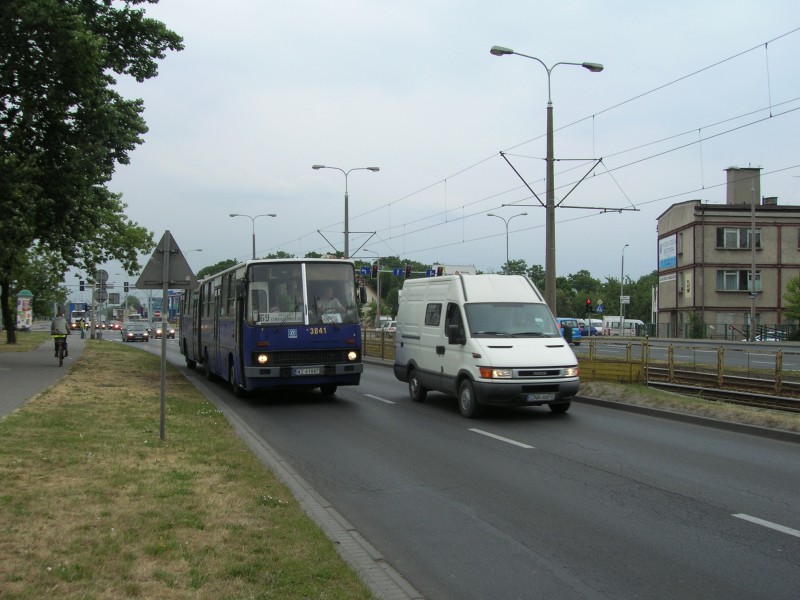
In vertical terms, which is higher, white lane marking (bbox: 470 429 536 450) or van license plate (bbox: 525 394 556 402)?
van license plate (bbox: 525 394 556 402)

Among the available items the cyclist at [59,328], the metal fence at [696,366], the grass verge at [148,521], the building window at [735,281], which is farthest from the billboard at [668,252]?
the grass verge at [148,521]

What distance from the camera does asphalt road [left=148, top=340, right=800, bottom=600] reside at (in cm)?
509

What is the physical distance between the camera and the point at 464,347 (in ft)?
42.9

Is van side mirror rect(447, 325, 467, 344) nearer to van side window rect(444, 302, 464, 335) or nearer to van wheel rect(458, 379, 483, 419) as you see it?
van side window rect(444, 302, 464, 335)

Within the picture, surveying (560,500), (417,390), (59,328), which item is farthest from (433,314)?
(59,328)

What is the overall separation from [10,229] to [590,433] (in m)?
17.7

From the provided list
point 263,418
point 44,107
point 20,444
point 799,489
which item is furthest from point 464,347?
point 44,107

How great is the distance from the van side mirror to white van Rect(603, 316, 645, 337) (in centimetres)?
5281

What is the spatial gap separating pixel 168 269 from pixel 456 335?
5391 millimetres

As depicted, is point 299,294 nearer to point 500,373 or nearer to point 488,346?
point 488,346

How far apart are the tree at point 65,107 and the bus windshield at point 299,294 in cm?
823

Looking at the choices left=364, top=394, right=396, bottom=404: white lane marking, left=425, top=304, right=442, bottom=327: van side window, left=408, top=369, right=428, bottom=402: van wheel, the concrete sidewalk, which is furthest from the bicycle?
left=425, top=304, right=442, bottom=327: van side window

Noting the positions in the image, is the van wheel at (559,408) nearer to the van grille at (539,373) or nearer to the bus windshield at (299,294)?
the van grille at (539,373)

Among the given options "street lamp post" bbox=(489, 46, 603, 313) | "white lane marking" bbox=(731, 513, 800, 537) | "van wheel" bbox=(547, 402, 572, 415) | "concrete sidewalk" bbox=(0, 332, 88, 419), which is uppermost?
"street lamp post" bbox=(489, 46, 603, 313)
